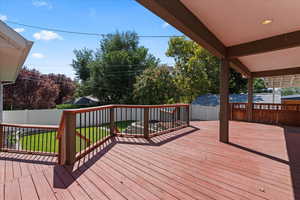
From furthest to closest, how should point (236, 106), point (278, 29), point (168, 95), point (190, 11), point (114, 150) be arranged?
point (168, 95) → point (236, 106) → point (114, 150) → point (278, 29) → point (190, 11)

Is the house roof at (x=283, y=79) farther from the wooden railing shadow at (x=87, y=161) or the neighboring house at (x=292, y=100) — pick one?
the wooden railing shadow at (x=87, y=161)

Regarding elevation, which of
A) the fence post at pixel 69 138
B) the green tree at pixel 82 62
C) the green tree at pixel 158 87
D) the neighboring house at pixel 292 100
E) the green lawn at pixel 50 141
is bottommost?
the green lawn at pixel 50 141

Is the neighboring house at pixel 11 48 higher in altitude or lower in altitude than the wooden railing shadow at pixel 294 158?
higher

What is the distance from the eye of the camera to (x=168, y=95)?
12.6m

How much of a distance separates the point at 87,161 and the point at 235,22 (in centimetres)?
351

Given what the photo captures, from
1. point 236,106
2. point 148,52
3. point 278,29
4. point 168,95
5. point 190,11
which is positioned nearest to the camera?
point 190,11

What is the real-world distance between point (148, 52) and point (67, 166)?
64.1ft

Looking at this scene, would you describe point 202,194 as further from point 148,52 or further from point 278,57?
point 148,52

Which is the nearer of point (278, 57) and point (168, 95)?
point (278, 57)

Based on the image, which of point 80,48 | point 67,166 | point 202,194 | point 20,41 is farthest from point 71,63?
point 202,194

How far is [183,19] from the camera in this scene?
2.24m

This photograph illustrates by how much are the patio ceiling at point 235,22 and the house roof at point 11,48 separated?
266 cm

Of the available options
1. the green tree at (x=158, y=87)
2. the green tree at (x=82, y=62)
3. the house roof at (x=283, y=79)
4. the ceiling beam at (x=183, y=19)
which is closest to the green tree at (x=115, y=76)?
the green tree at (x=82, y=62)

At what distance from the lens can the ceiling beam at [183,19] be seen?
6.02 feet
